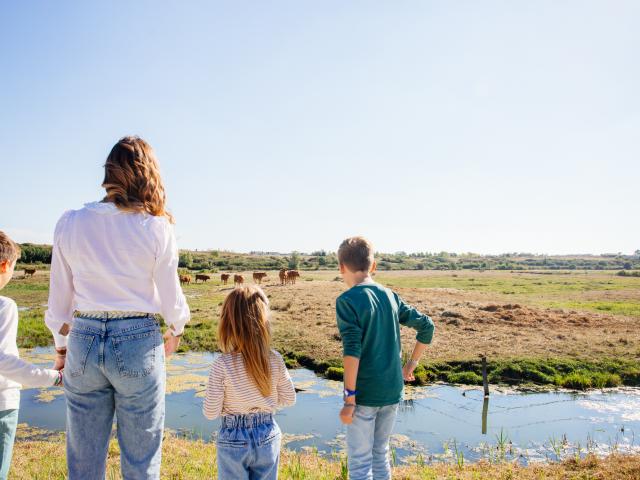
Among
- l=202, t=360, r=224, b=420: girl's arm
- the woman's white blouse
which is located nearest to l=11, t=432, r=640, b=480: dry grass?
l=202, t=360, r=224, b=420: girl's arm

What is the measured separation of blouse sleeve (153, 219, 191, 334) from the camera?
261 cm

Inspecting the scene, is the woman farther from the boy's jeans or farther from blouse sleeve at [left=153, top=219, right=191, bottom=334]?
the boy's jeans

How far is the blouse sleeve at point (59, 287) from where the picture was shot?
2.60 meters

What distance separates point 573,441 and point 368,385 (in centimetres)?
807

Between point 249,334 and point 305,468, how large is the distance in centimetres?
382

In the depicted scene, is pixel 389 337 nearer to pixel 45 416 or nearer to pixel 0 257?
pixel 0 257

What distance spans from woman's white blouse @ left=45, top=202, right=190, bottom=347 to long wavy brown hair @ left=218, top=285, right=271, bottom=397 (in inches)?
17.6

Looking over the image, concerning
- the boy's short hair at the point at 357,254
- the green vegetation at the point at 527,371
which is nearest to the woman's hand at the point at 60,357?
the boy's short hair at the point at 357,254

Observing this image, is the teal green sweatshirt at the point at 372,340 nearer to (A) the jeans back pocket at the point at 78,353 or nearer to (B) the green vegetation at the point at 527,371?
(A) the jeans back pocket at the point at 78,353

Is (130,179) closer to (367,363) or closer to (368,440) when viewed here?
(367,363)

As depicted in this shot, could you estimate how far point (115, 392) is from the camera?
8.34ft

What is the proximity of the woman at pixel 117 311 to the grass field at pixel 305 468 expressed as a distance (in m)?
2.79

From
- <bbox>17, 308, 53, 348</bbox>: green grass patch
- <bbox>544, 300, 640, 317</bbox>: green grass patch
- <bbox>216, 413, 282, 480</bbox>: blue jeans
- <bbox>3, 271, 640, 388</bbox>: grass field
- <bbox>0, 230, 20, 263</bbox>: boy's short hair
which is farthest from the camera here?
<bbox>544, 300, 640, 317</bbox>: green grass patch

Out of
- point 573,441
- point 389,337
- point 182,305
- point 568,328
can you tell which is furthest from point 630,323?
point 182,305
